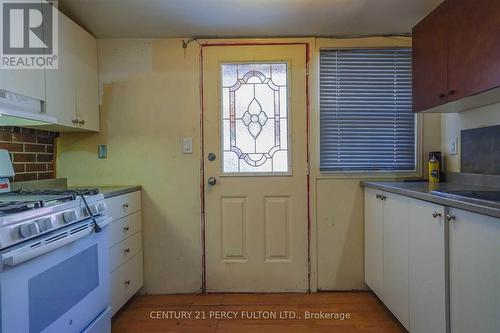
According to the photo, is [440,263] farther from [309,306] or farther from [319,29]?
[319,29]

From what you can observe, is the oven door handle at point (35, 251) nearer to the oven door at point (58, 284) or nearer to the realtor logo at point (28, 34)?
the oven door at point (58, 284)

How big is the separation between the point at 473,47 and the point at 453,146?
2.97ft

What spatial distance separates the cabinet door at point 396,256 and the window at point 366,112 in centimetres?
54

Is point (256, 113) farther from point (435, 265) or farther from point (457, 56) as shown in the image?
point (435, 265)

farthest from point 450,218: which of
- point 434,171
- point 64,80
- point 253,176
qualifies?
point 64,80

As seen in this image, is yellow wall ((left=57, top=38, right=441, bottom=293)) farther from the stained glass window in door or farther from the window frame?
the stained glass window in door

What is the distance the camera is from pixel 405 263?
174 cm

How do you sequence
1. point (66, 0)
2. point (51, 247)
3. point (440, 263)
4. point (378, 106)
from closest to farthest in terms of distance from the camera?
point (51, 247) < point (440, 263) < point (66, 0) < point (378, 106)

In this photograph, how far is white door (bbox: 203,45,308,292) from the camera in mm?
2410

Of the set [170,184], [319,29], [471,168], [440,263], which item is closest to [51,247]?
[170,184]

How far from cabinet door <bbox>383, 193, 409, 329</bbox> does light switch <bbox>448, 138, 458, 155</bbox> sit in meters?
0.69

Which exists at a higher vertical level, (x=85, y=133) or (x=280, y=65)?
(x=280, y=65)

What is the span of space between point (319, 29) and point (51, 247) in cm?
214

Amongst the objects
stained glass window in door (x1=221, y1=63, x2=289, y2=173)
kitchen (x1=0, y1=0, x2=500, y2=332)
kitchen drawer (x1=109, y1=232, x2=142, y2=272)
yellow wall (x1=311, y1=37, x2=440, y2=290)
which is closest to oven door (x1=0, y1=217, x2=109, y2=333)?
kitchen drawer (x1=109, y1=232, x2=142, y2=272)
